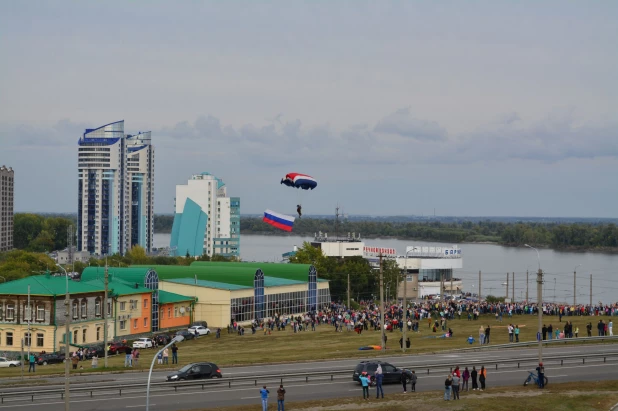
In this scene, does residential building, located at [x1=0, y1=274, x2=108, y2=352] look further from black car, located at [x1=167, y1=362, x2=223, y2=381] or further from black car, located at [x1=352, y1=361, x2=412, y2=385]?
black car, located at [x1=352, y1=361, x2=412, y2=385]

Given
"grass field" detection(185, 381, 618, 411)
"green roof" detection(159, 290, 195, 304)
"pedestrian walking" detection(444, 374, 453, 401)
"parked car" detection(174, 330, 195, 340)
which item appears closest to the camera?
"grass field" detection(185, 381, 618, 411)

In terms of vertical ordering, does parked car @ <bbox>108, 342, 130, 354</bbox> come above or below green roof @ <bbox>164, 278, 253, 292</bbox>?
below

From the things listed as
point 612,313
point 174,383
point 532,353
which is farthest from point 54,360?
point 612,313

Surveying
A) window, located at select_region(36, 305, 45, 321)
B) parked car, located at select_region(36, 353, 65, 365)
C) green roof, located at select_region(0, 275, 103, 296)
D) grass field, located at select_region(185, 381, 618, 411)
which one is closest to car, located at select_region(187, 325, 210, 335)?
green roof, located at select_region(0, 275, 103, 296)

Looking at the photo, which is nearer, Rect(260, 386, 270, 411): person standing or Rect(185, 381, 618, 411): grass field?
Rect(260, 386, 270, 411): person standing

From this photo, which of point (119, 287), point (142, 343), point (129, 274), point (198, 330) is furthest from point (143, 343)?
point (129, 274)

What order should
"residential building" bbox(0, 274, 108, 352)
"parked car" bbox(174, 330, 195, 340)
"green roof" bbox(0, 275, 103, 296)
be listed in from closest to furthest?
"residential building" bbox(0, 274, 108, 352) → "green roof" bbox(0, 275, 103, 296) → "parked car" bbox(174, 330, 195, 340)

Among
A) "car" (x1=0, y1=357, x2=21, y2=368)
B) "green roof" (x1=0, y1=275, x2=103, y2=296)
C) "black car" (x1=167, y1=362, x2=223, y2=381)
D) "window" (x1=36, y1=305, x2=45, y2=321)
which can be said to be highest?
"green roof" (x1=0, y1=275, x2=103, y2=296)
